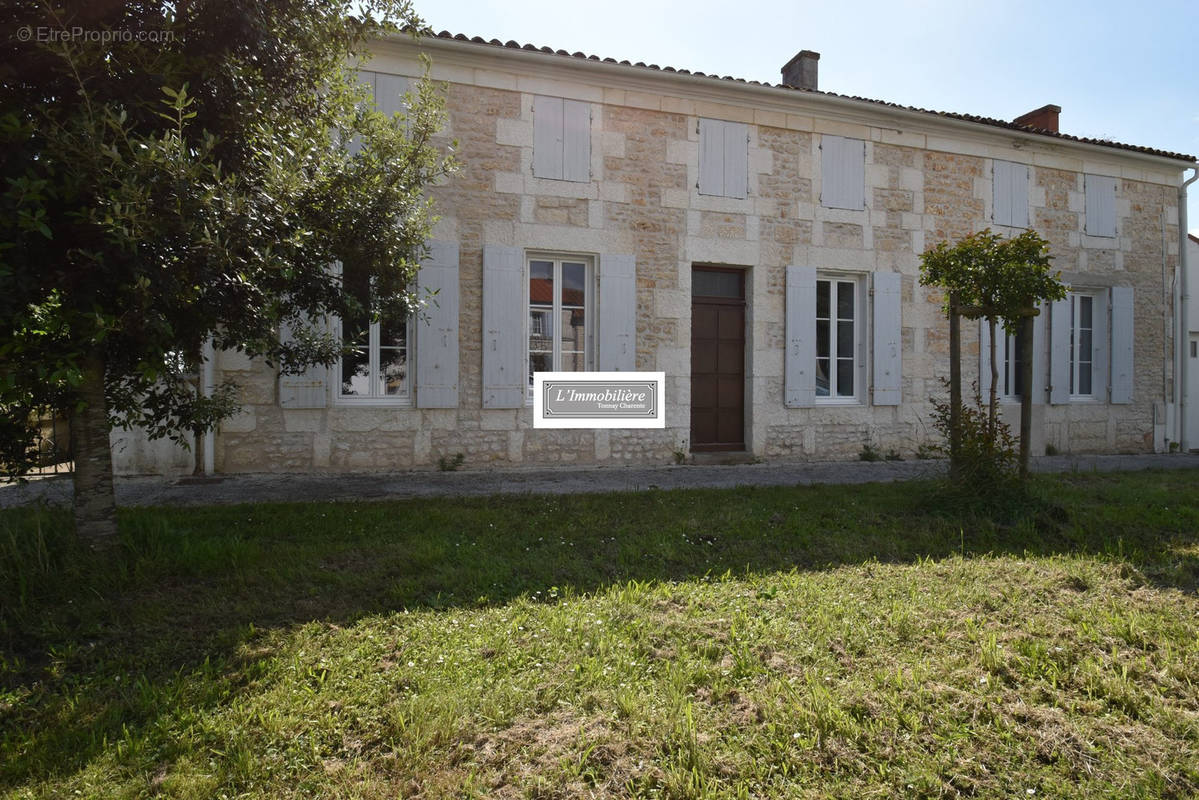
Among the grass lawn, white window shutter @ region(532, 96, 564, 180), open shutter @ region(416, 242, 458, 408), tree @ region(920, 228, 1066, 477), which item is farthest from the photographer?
white window shutter @ region(532, 96, 564, 180)

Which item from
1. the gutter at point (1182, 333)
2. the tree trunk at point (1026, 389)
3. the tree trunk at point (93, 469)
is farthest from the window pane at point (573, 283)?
the gutter at point (1182, 333)

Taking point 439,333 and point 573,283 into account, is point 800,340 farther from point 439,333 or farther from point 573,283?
point 439,333

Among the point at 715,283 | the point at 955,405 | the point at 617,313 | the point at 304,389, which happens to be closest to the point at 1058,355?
the point at 715,283

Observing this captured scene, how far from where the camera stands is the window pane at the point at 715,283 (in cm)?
805

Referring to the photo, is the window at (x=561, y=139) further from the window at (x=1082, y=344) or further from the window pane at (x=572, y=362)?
the window at (x=1082, y=344)

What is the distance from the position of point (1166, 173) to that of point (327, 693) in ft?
43.1

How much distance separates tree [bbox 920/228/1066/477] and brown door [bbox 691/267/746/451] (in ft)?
9.90

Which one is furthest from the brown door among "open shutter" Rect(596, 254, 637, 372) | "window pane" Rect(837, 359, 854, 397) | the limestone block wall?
"window pane" Rect(837, 359, 854, 397)

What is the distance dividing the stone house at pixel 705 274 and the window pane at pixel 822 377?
5cm

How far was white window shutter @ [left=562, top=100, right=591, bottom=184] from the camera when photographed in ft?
24.0

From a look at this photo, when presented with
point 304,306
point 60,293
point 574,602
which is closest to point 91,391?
point 60,293

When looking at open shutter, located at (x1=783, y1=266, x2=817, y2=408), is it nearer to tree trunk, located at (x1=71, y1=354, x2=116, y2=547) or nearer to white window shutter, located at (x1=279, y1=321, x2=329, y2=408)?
white window shutter, located at (x1=279, y1=321, x2=329, y2=408)

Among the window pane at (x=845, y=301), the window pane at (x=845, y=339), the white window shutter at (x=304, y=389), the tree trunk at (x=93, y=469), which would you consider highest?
the window pane at (x=845, y=301)

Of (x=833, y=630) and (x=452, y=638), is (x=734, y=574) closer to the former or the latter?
(x=833, y=630)
